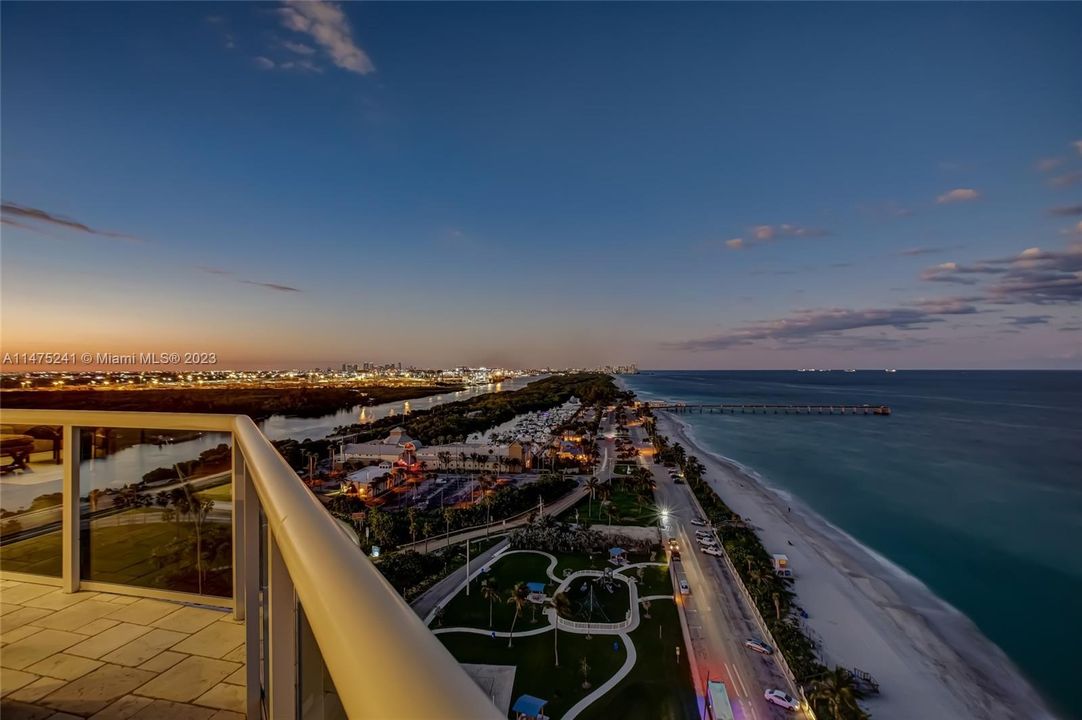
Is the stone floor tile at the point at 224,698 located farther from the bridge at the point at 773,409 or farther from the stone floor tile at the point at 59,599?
the bridge at the point at 773,409

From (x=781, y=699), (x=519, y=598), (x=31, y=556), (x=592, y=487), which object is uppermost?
(x=31, y=556)

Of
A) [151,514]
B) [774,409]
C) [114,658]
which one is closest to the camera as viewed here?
[114,658]

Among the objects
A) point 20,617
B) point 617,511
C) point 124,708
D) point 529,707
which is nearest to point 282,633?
point 124,708

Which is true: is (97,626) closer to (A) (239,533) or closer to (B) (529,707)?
(A) (239,533)

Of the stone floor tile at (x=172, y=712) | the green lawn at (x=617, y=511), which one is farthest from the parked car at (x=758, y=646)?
the stone floor tile at (x=172, y=712)

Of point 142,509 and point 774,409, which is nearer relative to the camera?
point 142,509

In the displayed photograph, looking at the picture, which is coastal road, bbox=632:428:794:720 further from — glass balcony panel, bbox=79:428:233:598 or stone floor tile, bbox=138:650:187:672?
stone floor tile, bbox=138:650:187:672

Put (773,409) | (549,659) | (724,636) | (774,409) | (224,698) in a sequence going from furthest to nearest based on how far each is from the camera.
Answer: (773,409) < (774,409) < (724,636) < (549,659) < (224,698)
